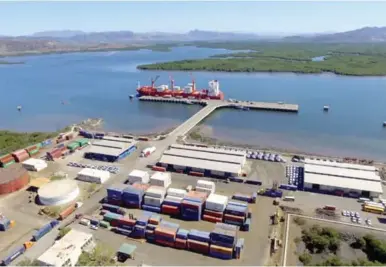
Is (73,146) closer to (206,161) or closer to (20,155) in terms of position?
(20,155)

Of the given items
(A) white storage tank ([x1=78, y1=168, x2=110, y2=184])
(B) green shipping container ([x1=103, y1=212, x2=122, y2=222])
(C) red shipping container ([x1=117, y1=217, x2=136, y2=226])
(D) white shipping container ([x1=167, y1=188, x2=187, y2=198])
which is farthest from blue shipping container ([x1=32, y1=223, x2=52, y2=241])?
(D) white shipping container ([x1=167, y1=188, x2=187, y2=198])

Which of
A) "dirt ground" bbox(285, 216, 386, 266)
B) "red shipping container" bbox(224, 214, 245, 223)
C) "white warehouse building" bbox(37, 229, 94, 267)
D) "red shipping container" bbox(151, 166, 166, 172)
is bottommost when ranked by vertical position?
"dirt ground" bbox(285, 216, 386, 266)

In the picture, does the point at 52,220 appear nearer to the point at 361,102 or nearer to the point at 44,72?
the point at 361,102

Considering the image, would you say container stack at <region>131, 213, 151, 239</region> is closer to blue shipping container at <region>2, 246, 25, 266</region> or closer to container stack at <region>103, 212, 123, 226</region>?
container stack at <region>103, 212, 123, 226</region>

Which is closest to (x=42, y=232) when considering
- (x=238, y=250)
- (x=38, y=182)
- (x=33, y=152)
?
(x=38, y=182)

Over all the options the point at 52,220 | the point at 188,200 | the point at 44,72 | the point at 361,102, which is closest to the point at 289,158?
the point at 188,200

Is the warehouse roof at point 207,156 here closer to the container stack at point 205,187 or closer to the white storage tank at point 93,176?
the container stack at point 205,187
